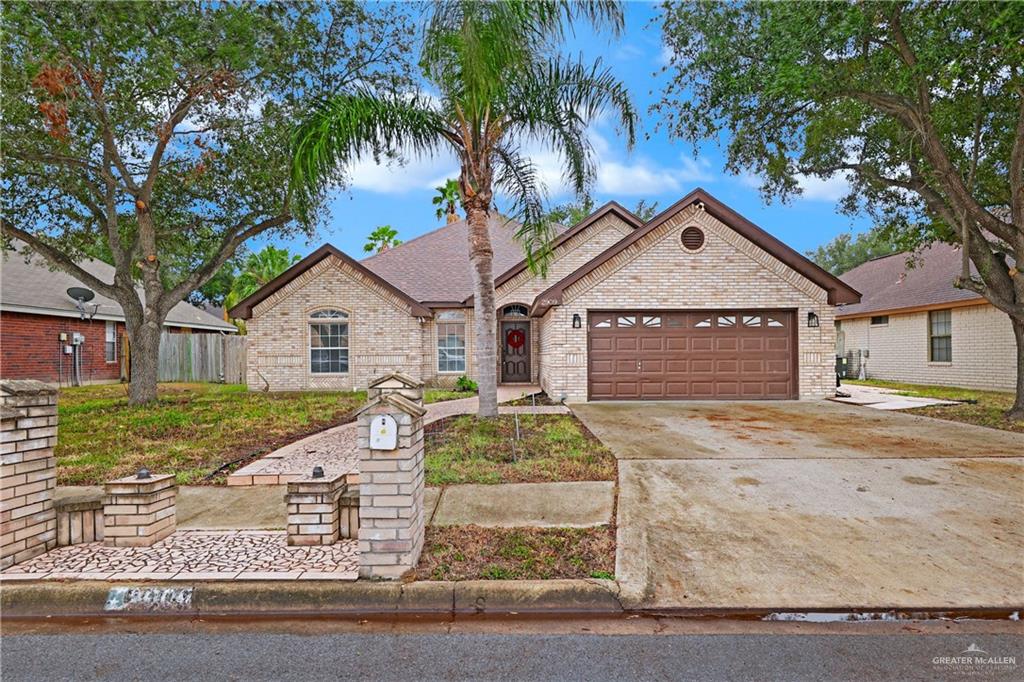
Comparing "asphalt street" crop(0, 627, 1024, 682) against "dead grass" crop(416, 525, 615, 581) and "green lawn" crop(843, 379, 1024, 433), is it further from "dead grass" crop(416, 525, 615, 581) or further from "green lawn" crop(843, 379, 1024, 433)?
"green lawn" crop(843, 379, 1024, 433)

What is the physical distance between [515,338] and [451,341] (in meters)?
2.11

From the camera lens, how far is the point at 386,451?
3631 mm

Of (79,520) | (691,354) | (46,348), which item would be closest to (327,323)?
(46,348)

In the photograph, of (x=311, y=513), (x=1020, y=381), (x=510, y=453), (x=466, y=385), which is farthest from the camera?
(x=466, y=385)

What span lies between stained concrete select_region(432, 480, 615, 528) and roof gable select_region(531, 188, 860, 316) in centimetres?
768

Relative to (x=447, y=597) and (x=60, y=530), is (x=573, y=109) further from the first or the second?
(x=60, y=530)

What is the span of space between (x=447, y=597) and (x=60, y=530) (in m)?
3.34

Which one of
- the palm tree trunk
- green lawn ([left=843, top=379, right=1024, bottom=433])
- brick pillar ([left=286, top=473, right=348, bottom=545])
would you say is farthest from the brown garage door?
brick pillar ([left=286, top=473, right=348, bottom=545])

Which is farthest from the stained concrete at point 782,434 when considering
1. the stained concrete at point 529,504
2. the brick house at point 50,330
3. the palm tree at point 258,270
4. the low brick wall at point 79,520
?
the palm tree at point 258,270

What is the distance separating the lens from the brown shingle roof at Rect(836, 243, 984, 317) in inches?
666

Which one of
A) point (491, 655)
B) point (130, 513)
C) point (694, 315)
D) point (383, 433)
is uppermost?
point (694, 315)

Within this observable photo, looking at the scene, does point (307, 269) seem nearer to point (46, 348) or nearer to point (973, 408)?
point (46, 348)

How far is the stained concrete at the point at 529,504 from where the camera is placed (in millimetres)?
4730

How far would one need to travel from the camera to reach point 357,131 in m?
8.20
